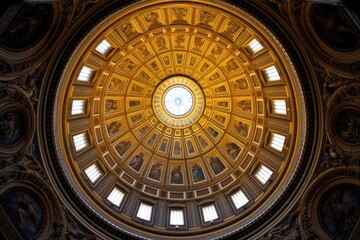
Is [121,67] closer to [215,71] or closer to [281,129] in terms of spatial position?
[215,71]

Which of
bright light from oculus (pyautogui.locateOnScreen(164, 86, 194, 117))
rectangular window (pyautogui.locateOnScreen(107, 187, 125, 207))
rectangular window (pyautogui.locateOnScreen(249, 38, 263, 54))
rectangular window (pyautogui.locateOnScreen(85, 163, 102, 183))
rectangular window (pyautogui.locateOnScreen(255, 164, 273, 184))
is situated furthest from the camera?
bright light from oculus (pyautogui.locateOnScreen(164, 86, 194, 117))

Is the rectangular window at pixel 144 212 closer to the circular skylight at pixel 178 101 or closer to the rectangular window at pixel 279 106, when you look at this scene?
the circular skylight at pixel 178 101

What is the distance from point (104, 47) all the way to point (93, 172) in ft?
32.8

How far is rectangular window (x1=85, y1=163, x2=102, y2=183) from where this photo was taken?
81.0 ft

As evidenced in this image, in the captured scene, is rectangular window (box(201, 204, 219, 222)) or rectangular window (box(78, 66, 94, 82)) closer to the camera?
rectangular window (box(78, 66, 94, 82))

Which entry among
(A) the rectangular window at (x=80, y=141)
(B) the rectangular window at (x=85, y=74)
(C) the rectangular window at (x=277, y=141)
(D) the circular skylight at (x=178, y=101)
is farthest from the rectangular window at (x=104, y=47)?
(C) the rectangular window at (x=277, y=141)

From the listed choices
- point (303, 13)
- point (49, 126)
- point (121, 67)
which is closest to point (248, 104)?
point (121, 67)

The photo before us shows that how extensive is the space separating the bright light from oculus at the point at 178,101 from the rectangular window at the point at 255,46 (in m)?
11.4

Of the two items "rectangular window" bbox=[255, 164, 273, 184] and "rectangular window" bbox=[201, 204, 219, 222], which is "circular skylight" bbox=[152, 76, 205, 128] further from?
"rectangular window" bbox=[201, 204, 219, 222]

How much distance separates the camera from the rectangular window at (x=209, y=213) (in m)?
A: 25.0

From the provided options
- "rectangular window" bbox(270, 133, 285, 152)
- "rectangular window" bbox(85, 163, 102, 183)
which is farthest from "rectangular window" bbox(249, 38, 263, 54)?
"rectangular window" bbox(85, 163, 102, 183)

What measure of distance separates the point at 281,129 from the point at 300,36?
893cm

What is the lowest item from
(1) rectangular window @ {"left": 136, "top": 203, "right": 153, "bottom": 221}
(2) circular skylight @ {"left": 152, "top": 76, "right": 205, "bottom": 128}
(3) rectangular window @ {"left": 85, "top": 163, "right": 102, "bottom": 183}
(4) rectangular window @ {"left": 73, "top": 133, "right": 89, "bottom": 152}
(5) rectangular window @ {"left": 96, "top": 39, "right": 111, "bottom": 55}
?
(1) rectangular window @ {"left": 136, "top": 203, "right": 153, "bottom": 221}

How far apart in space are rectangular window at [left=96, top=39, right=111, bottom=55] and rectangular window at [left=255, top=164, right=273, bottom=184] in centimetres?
1567
